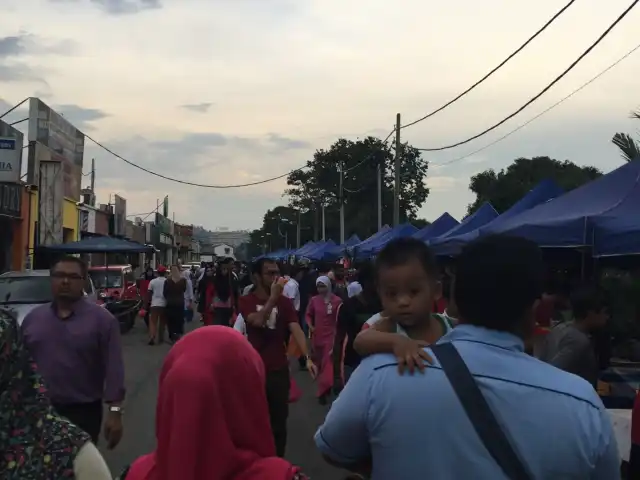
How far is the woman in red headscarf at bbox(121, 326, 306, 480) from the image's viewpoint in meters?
2.17

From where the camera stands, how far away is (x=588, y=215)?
288 inches

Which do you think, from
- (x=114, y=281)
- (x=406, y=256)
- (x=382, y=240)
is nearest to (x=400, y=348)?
(x=406, y=256)

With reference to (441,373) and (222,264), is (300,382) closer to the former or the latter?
(222,264)

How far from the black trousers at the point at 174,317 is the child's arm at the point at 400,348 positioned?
15.7 m

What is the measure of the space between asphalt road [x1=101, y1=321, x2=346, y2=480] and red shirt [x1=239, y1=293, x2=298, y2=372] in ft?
4.47

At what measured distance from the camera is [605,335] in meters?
8.37

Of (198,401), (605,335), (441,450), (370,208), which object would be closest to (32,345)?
(198,401)

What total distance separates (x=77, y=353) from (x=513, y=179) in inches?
1965

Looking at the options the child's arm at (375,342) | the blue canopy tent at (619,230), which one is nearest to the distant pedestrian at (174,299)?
the blue canopy tent at (619,230)

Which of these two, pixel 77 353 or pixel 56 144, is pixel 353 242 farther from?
pixel 77 353

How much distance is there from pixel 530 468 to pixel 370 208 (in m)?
72.7

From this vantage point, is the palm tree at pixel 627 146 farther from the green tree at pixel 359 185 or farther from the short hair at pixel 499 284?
the green tree at pixel 359 185

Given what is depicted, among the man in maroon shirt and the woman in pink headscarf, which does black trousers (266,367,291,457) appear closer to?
the man in maroon shirt

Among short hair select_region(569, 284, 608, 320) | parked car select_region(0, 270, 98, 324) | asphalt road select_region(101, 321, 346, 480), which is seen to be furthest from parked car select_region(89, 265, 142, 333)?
short hair select_region(569, 284, 608, 320)
